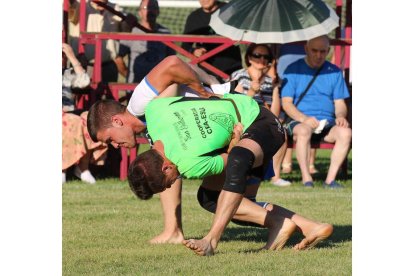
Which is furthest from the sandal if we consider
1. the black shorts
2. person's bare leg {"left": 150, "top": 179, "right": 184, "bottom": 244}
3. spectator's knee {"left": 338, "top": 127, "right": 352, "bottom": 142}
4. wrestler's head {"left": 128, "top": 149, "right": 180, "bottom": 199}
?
wrestler's head {"left": 128, "top": 149, "right": 180, "bottom": 199}

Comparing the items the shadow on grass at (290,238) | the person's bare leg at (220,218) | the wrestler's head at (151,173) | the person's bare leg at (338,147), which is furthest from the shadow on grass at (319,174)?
the wrestler's head at (151,173)

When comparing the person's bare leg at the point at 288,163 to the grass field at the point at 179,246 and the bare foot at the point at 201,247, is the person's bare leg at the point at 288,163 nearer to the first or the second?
the grass field at the point at 179,246

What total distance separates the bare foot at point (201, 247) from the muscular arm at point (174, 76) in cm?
106

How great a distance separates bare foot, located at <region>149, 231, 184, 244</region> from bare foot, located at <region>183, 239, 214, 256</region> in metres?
1.15

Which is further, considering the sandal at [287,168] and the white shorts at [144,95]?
the sandal at [287,168]

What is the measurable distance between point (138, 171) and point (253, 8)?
654cm

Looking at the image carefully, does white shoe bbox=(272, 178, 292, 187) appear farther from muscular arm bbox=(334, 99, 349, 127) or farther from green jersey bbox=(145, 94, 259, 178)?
green jersey bbox=(145, 94, 259, 178)

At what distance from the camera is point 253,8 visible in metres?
12.8

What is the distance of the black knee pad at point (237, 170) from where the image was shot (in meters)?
6.83

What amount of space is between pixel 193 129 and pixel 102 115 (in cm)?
73

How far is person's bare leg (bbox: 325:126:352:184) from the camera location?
1245 cm

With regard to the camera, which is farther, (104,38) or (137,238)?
(104,38)
